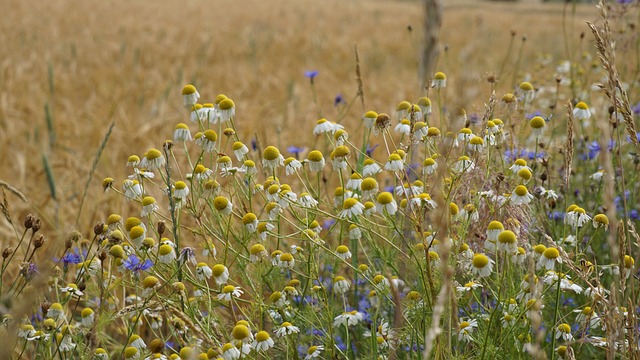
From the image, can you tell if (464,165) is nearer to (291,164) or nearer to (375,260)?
(291,164)

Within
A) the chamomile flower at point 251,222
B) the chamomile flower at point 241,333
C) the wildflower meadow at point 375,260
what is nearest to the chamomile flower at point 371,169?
the wildflower meadow at point 375,260

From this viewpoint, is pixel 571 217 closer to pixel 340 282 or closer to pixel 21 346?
pixel 340 282

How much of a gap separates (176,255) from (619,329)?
0.98 m

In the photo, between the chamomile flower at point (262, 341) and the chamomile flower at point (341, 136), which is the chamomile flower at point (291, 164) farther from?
the chamomile flower at point (262, 341)

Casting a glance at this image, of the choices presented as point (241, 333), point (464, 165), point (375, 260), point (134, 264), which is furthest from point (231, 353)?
point (375, 260)

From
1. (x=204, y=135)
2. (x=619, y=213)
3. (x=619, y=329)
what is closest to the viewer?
(x=619, y=329)

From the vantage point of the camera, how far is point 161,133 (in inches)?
174

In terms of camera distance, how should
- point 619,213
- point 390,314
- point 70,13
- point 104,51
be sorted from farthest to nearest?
point 70,13 < point 104,51 < point 619,213 < point 390,314

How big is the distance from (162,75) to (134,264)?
17.2 feet

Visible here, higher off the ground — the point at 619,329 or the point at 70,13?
the point at 619,329

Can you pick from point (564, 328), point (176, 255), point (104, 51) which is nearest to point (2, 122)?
point (104, 51)

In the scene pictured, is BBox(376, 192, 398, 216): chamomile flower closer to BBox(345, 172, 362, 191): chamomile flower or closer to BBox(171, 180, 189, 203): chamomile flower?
BBox(345, 172, 362, 191): chamomile flower

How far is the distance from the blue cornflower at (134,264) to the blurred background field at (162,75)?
21cm

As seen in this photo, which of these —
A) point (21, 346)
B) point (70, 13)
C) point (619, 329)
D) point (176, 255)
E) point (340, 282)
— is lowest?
point (70, 13)
